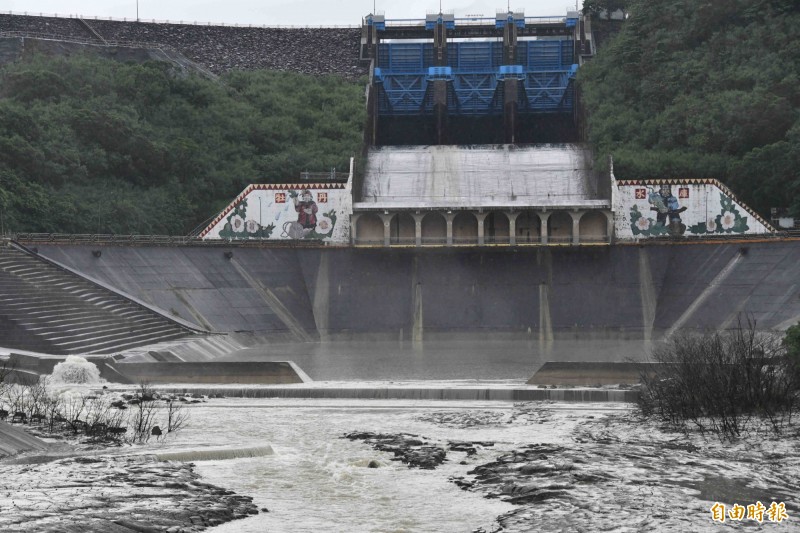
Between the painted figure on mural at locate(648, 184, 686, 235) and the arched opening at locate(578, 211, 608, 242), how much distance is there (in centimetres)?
351

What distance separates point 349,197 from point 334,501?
60224mm

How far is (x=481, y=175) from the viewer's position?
305 feet

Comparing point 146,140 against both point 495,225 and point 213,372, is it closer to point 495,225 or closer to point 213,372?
point 495,225

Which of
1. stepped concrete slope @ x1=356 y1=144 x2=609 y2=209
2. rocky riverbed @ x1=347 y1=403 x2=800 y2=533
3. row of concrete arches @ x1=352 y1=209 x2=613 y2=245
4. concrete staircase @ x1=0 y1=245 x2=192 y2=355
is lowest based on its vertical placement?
rocky riverbed @ x1=347 y1=403 x2=800 y2=533

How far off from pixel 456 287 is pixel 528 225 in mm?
9464

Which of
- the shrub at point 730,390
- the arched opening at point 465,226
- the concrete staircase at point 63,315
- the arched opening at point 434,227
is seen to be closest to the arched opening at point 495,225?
the arched opening at point 465,226

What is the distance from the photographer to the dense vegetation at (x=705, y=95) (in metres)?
85.9

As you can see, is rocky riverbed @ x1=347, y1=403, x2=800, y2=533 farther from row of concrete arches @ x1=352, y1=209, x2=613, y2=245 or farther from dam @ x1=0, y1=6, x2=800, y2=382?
row of concrete arches @ x1=352, y1=209, x2=613, y2=245

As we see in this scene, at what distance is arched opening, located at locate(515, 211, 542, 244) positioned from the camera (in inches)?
3275

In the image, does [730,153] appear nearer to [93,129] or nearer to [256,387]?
[93,129]

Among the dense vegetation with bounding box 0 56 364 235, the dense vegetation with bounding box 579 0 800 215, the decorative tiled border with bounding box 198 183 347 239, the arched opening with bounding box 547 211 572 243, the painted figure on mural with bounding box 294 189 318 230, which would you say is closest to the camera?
the arched opening with bounding box 547 211 572 243

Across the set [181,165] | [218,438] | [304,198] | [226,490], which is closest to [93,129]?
[181,165]

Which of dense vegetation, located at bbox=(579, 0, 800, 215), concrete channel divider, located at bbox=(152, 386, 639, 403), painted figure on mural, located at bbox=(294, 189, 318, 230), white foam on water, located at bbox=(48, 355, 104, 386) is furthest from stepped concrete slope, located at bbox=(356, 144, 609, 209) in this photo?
concrete channel divider, located at bbox=(152, 386, 639, 403)

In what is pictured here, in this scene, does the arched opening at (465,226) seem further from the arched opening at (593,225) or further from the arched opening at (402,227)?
the arched opening at (593,225)
